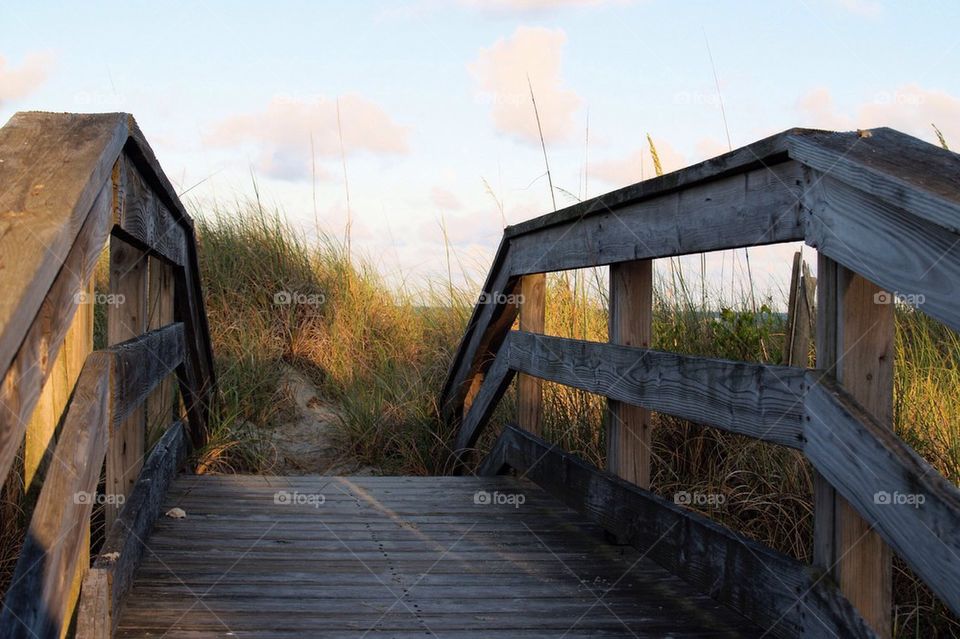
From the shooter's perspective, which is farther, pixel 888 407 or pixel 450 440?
pixel 450 440

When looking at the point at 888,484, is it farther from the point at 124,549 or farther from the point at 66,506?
the point at 124,549

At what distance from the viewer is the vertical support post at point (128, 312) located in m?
3.12

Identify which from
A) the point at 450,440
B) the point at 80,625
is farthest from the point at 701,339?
the point at 80,625

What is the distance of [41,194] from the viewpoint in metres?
1.80

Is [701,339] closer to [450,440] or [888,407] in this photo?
[450,440]

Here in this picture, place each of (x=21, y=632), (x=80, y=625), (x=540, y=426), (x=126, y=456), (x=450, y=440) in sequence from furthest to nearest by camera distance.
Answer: (x=450, y=440) < (x=540, y=426) < (x=126, y=456) < (x=80, y=625) < (x=21, y=632)

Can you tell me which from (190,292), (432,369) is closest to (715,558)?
(190,292)

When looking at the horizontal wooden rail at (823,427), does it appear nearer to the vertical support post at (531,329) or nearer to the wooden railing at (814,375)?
the wooden railing at (814,375)

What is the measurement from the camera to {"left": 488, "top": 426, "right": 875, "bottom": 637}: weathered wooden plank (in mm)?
2045

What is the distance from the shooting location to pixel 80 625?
2.17 m

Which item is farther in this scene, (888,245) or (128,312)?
(128,312)

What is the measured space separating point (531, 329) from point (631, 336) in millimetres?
1349

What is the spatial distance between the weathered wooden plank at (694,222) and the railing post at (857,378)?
0.19m

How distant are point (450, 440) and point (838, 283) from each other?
4013mm
